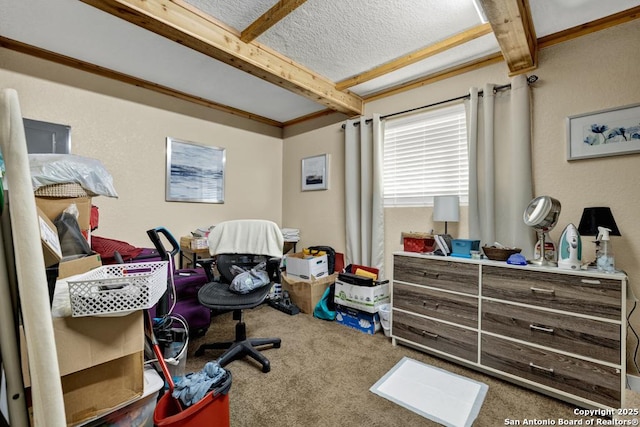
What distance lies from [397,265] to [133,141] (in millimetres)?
2947

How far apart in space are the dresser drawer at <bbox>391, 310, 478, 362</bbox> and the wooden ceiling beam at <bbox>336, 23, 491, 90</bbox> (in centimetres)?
218

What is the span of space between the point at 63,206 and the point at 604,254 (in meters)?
3.05

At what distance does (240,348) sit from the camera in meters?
2.09

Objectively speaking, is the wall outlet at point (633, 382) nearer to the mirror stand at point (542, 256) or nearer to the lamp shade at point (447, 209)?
the mirror stand at point (542, 256)

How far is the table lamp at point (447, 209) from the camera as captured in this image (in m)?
2.43

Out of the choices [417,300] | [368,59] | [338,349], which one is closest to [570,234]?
[417,300]

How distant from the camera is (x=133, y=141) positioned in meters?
2.95

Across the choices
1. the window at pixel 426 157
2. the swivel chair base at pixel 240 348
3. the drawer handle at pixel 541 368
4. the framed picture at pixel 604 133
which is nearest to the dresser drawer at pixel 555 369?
the drawer handle at pixel 541 368

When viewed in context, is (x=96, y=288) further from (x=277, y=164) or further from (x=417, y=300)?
(x=277, y=164)

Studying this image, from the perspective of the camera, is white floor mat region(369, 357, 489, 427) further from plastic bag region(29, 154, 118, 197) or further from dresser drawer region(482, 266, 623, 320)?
plastic bag region(29, 154, 118, 197)

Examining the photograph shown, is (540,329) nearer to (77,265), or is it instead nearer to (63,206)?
(77,265)

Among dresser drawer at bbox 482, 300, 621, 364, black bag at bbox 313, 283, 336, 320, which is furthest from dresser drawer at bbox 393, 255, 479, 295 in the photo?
black bag at bbox 313, 283, 336, 320

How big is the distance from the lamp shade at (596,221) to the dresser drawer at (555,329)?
0.57 m

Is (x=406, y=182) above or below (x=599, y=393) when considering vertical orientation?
above
